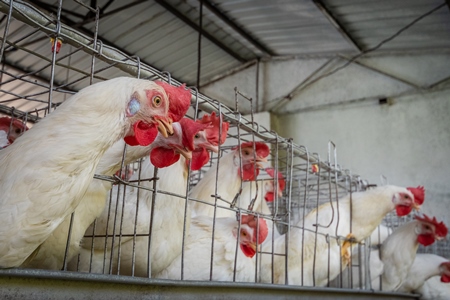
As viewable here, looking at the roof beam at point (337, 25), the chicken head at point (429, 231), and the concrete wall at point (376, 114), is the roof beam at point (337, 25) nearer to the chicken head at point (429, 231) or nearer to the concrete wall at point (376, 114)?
the concrete wall at point (376, 114)

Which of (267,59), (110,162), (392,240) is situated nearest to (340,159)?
(267,59)

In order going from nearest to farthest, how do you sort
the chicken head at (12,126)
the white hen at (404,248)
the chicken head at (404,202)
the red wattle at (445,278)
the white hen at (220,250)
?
the white hen at (220,250) → the chicken head at (12,126) → the chicken head at (404,202) → the white hen at (404,248) → the red wattle at (445,278)

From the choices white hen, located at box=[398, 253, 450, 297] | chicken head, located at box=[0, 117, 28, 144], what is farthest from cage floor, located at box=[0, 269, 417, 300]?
white hen, located at box=[398, 253, 450, 297]

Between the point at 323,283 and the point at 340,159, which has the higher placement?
the point at 340,159

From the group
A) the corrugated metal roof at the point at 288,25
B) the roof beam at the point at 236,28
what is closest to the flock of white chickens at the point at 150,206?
the corrugated metal roof at the point at 288,25

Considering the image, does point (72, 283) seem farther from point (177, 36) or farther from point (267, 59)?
point (267, 59)

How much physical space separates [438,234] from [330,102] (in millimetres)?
3967

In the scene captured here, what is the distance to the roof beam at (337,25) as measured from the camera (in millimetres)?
5865

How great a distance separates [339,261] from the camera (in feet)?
10.6

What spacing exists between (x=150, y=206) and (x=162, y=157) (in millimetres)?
335

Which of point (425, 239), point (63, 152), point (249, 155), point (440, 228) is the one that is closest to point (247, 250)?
point (249, 155)

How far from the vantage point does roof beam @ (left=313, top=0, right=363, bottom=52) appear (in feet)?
19.2

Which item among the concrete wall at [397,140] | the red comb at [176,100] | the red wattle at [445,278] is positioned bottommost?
the red wattle at [445,278]

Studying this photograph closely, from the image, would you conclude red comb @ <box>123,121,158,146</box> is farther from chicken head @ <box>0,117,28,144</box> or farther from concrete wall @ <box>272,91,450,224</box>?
concrete wall @ <box>272,91,450,224</box>
